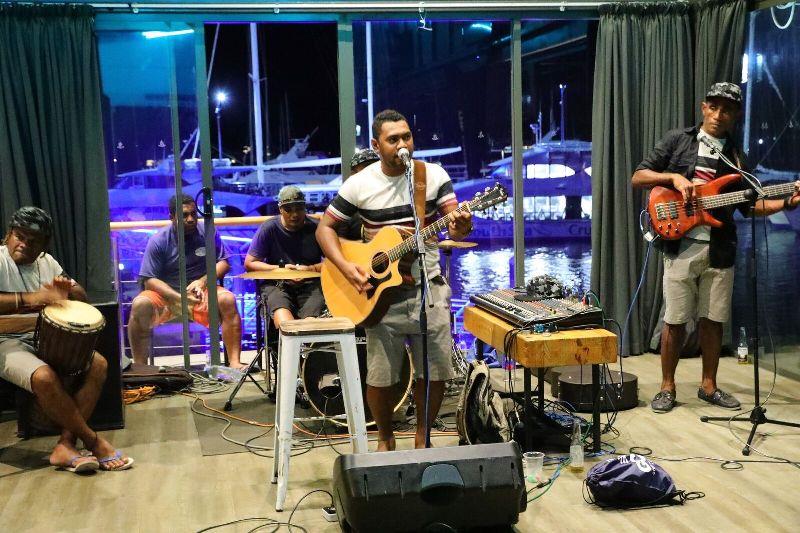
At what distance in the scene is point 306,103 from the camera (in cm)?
842

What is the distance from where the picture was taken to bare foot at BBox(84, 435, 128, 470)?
4.07 meters

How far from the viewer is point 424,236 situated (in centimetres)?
358

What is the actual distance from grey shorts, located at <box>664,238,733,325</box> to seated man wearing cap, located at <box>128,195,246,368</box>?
2.93 meters

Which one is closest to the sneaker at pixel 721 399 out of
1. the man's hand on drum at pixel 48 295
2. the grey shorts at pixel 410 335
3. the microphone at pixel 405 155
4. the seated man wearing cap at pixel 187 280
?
the grey shorts at pixel 410 335

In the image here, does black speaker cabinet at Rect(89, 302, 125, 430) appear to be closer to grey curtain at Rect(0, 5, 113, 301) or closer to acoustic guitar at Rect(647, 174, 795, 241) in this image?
grey curtain at Rect(0, 5, 113, 301)

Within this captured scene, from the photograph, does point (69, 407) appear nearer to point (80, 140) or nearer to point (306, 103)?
point (80, 140)

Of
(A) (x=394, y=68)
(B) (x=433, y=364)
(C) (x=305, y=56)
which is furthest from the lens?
(C) (x=305, y=56)

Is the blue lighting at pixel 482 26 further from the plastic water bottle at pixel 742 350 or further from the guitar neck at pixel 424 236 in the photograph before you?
the guitar neck at pixel 424 236

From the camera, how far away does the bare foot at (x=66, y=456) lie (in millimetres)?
4035

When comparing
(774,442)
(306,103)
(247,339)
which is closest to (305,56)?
(306,103)

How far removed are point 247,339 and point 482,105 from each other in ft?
8.93

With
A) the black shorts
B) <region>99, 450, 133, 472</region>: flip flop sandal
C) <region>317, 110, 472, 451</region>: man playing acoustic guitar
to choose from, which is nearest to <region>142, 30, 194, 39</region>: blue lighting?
the black shorts

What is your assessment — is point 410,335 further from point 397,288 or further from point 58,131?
point 58,131

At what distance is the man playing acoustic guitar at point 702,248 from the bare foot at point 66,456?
9.72 feet
